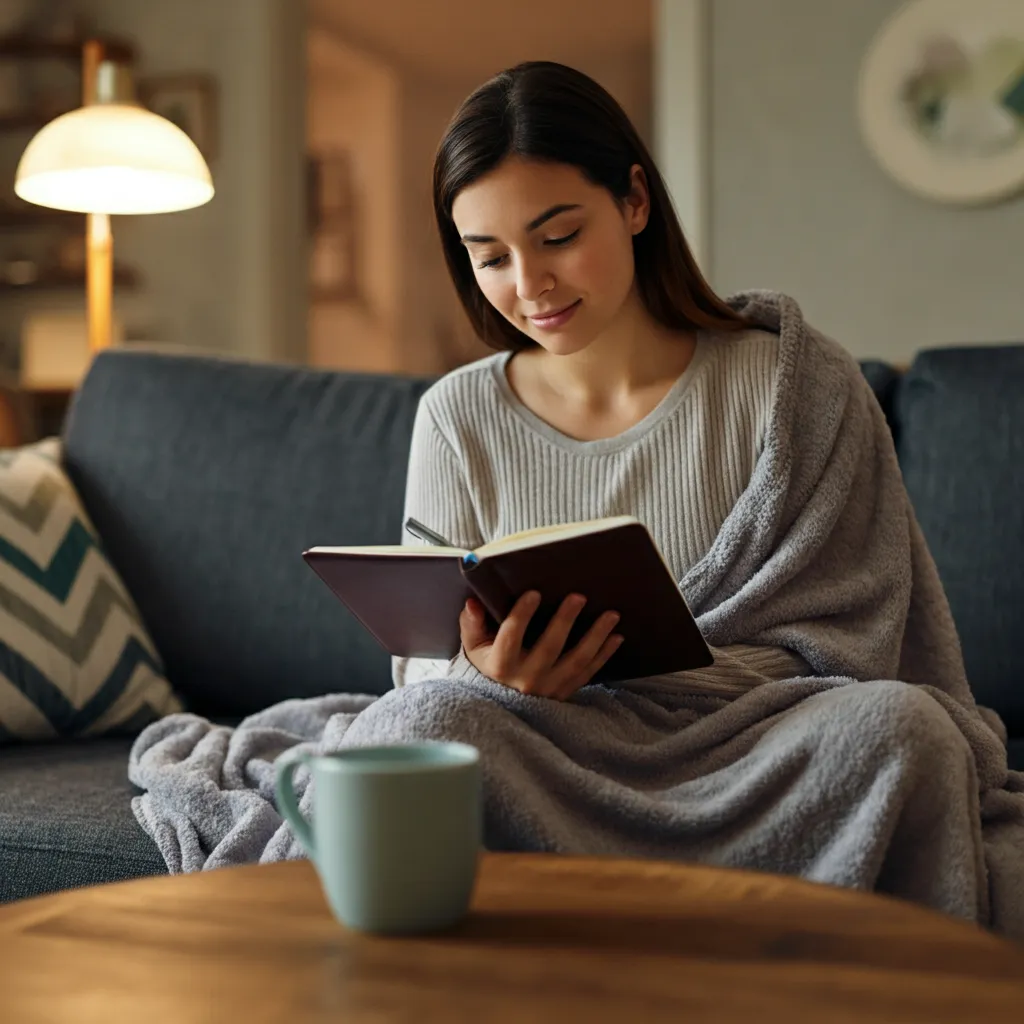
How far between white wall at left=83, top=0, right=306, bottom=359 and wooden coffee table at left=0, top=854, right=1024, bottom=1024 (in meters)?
3.77

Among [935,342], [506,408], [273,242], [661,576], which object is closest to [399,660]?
[506,408]

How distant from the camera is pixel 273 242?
4410mm

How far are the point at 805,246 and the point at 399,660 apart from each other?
87.6 inches

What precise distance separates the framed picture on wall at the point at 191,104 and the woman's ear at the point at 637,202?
3177 mm

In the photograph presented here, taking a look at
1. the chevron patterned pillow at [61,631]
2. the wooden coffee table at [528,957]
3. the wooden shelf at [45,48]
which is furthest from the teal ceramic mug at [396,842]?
the wooden shelf at [45,48]

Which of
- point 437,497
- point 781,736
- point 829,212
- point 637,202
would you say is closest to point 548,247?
point 637,202

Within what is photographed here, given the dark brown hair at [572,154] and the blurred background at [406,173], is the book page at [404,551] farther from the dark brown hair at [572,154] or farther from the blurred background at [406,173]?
the blurred background at [406,173]

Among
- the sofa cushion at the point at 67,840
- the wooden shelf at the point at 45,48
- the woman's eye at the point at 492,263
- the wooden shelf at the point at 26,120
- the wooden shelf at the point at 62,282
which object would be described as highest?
the wooden shelf at the point at 45,48

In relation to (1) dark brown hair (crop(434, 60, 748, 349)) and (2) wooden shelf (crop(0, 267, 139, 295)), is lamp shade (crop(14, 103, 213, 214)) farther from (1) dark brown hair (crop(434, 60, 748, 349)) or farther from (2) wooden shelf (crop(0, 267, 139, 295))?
(2) wooden shelf (crop(0, 267, 139, 295))

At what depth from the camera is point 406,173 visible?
654 centimetres

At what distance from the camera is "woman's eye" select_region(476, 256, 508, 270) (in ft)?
4.68

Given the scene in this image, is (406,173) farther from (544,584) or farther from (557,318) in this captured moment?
(544,584)

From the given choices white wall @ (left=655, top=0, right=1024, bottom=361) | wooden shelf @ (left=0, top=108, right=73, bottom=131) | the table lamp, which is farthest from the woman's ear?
wooden shelf @ (left=0, top=108, right=73, bottom=131)

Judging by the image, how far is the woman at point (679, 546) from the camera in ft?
3.58
